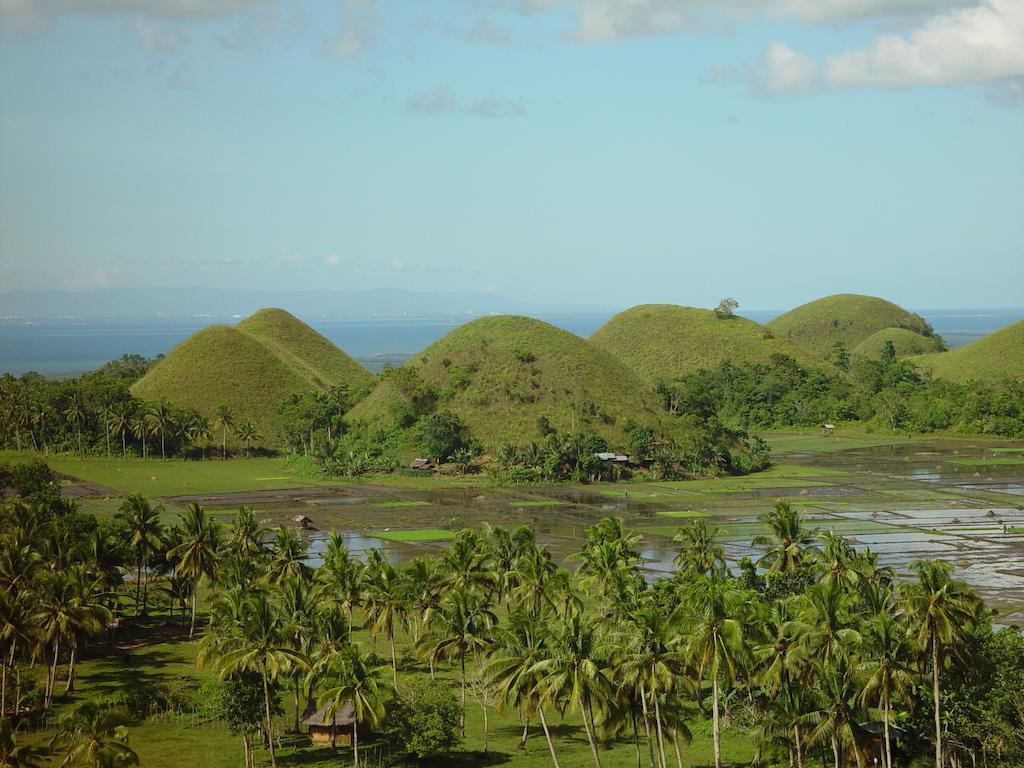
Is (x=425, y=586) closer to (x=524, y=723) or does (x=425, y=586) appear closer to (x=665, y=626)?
(x=524, y=723)

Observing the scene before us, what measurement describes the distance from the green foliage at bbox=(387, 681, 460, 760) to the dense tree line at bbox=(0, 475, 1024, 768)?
0.29 feet

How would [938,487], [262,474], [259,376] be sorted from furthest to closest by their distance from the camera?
1. [259,376]
2. [262,474]
3. [938,487]

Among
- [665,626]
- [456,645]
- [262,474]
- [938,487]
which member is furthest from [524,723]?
[262,474]

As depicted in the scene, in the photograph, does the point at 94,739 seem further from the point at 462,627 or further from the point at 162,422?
the point at 162,422

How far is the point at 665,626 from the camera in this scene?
1641 inches

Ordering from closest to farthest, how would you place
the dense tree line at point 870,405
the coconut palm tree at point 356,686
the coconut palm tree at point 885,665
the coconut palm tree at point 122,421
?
the coconut palm tree at point 885,665 → the coconut palm tree at point 356,686 → the coconut palm tree at point 122,421 → the dense tree line at point 870,405

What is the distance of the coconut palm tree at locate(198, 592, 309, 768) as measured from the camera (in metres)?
45.2

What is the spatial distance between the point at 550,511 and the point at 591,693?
65.9 meters

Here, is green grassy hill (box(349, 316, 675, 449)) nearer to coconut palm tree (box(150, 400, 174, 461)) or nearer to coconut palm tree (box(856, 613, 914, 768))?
coconut palm tree (box(150, 400, 174, 461))

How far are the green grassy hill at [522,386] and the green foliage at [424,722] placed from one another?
91825 millimetres

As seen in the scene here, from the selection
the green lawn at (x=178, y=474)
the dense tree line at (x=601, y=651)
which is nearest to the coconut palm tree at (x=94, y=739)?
the dense tree line at (x=601, y=651)

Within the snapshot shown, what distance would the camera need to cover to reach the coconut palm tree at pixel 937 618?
40.5 meters

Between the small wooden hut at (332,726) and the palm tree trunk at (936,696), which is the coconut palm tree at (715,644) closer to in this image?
the palm tree trunk at (936,696)

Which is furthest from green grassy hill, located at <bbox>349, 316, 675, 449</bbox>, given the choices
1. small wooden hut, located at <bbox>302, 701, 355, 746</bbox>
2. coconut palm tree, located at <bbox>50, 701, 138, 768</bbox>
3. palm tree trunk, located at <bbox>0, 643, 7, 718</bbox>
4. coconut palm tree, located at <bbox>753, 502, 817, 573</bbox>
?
coconut palm tree, located at <bbox>50, 701, 138, 768</bbox>
